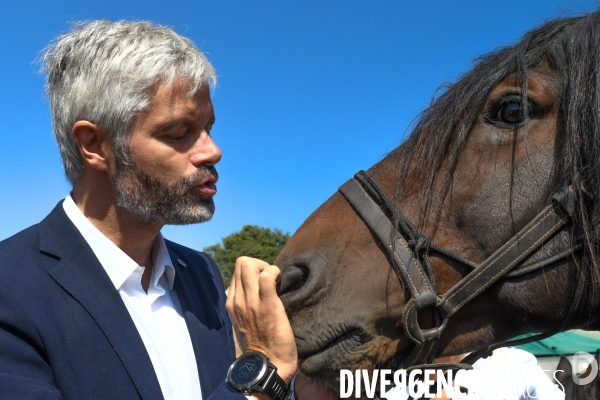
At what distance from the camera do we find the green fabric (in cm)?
462

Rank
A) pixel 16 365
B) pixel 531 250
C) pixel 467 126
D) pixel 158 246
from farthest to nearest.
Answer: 1. pixel 158 246
2. pixel 467 126
3. pixel 531 250
4. pixel 16 365

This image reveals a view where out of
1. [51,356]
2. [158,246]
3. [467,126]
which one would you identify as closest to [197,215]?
[158,246]

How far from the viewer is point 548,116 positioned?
6.28ft

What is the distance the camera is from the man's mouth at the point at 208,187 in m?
2.06

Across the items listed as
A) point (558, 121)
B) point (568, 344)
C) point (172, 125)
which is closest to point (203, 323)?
point (172, 125)

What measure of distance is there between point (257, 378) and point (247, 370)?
7cm

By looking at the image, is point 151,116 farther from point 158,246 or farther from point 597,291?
point 597,291

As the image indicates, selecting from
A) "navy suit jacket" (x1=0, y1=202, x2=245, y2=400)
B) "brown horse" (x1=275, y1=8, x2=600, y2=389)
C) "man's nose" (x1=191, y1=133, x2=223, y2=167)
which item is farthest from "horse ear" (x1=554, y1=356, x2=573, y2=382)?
"man's nose" (x1=191, y1=133, x2=223, y2=167)

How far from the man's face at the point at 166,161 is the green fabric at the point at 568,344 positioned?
12.9ft

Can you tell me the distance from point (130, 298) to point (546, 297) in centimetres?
174

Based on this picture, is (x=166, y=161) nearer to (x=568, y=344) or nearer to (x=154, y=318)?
(x=154, y=318)

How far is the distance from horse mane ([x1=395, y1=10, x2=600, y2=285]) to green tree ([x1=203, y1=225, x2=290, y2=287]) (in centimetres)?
3154

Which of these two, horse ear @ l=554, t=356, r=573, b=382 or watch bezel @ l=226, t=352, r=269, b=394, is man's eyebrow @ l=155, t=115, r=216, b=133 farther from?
horse ear @ l=554, t=356, r=573, b=382

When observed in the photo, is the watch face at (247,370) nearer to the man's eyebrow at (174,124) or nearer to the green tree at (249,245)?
the man's eyebrow at (174,124)
